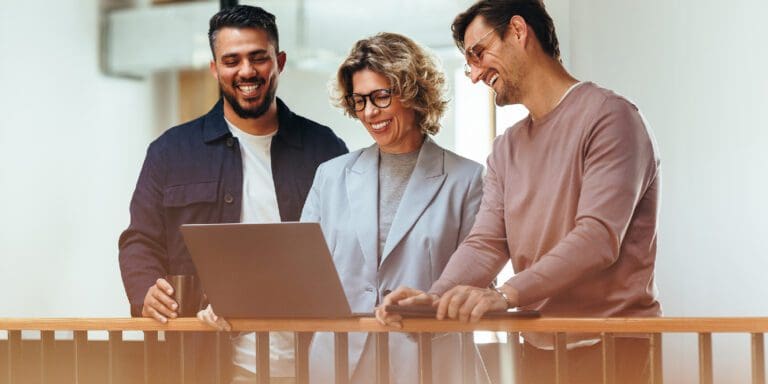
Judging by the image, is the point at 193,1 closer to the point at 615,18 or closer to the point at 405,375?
the point at 615,18

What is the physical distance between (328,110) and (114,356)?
223 centimetres

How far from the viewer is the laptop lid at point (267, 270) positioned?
1777 mm

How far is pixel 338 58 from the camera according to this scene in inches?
168

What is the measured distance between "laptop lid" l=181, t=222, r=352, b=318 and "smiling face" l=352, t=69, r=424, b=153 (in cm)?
54

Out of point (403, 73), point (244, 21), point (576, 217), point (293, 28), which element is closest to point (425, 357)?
point (576, 217)

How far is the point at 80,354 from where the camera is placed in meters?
2.04

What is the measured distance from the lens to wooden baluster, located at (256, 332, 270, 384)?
1.91m

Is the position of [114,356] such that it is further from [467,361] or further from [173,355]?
[467,361]

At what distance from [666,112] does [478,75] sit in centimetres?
108

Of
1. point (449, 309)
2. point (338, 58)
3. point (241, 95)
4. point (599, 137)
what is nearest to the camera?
point (449, 309)

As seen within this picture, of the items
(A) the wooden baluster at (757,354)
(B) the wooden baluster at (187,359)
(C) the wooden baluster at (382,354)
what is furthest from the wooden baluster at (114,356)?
(A) the wooden baluster at (757,354)

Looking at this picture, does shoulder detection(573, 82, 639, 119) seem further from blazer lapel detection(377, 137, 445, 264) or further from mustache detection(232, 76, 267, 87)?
mustache detection(232, 76, 267, 87)

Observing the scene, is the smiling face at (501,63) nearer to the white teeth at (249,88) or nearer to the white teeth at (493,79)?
the white teeth at (493,79)

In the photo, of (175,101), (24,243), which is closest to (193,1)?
(175,101)
